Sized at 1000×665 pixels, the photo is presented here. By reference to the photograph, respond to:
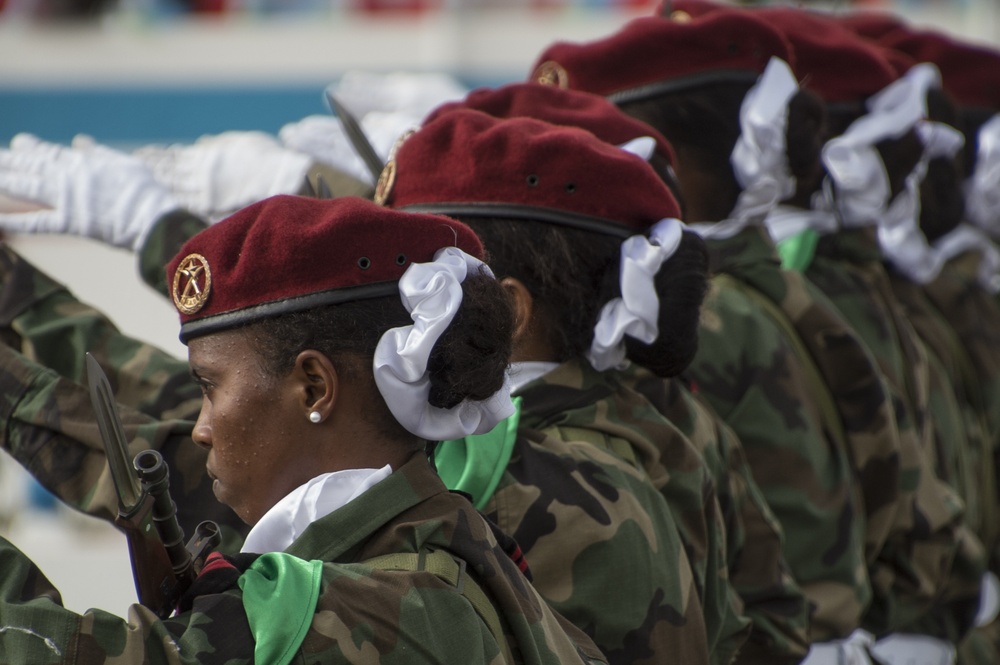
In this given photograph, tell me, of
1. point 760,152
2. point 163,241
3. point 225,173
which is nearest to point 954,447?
point 760,152

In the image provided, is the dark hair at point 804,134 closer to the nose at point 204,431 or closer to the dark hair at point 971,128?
the dark hair at point 971,128

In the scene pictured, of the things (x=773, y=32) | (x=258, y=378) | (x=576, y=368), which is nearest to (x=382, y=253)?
(x=258, y=378)

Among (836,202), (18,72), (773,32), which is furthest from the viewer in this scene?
(18,72)

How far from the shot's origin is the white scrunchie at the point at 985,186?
14.3 ft

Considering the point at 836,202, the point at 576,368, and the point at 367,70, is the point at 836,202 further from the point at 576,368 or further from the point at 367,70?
the point at 367,70

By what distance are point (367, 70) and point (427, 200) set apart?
6.75 meters

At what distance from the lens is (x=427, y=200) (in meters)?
2.21

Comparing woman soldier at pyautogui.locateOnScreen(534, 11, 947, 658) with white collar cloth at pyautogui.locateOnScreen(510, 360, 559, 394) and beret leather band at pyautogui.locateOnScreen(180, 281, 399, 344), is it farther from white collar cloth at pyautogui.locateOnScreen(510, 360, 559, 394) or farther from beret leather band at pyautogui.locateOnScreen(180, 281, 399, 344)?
beret leather band at pyautogui.locateOnScreen(180, 281, 399, 344)

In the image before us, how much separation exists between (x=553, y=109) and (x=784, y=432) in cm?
79

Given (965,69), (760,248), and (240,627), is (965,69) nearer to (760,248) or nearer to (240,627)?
(760,248)

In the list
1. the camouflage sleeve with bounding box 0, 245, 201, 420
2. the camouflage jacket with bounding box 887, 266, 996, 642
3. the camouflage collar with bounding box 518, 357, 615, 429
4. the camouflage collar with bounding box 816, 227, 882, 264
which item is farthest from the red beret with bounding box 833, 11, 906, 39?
the camouflage sleeve with bounding box 0, 245, 201, 420

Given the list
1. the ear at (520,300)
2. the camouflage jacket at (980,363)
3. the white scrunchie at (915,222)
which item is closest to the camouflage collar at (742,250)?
the white scrunchie at (915,222)

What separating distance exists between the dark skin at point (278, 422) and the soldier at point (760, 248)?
123cm

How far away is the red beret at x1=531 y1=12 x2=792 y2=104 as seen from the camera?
2.90 meters
